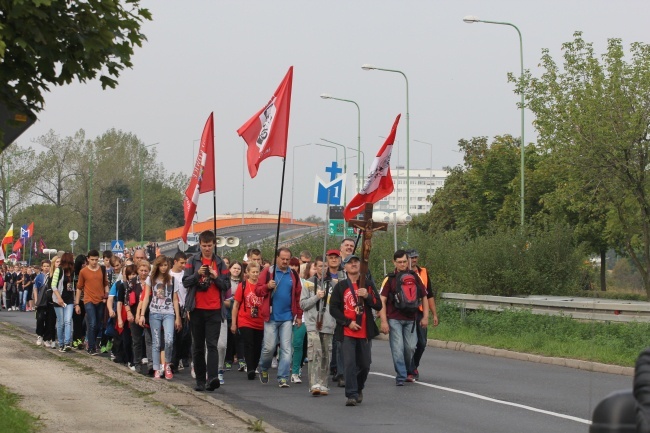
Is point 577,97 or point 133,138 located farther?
point 133,138

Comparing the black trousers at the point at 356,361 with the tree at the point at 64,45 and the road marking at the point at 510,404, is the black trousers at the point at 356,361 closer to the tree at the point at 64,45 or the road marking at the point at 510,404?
the road marking at the point at 510,404

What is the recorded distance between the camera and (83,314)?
22047 millimetres

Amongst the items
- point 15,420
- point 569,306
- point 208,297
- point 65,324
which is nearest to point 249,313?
point 208,297

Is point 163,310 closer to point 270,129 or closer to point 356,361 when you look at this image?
point 270,129

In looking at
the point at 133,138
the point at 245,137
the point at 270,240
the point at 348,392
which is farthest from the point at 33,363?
the point at 133,138

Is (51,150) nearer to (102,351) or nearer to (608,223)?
(608,223)

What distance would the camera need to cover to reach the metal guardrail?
2194cm

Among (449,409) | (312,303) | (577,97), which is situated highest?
(577,97)

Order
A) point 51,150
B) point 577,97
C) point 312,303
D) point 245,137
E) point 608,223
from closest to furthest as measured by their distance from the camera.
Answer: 1. point 312,303
2. point 245,137
3. point 577,97
4. point 608,223
5. point 51,150

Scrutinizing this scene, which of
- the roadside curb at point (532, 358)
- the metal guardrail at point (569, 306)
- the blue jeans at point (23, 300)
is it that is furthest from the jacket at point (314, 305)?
the blue jeans at point (23, 300)

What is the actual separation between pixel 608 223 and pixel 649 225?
20.0 ft

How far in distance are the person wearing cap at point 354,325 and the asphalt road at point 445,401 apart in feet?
0.98

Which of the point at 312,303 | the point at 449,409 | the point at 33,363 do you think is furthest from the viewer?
the point at 33,363

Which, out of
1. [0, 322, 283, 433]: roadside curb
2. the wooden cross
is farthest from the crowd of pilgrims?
[0, 322, 283, 433]: roadside curb
